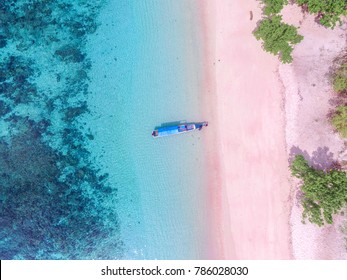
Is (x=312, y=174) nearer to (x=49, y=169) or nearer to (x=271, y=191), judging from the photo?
(x=271, y=191)

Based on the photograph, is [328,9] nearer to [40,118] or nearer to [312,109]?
[312,109]

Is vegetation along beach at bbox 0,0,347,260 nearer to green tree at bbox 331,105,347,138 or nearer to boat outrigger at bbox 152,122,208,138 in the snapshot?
boat outrigger at bbox 152,122,208,138

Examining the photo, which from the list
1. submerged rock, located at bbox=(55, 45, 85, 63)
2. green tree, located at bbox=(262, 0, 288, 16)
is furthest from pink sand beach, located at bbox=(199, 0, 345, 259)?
submerged rock, located at bbox=(55, 45, 85, 63)

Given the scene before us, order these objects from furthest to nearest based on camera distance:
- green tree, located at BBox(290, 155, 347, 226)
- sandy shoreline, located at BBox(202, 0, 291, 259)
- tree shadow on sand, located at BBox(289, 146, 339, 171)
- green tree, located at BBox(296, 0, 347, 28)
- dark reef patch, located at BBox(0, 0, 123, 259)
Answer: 1. dark reef patch, located at BBox(0, 0, 123, 259)
2. sandy shoreline, located at BBox(202, 0, 291, 259)
3. tree shadow on sand, located at BBox(289, 146, 339, 171)
4. green tree, located at BBox(296, 0, 347, 28)
5. green tree, located at BBox(290, 155, 347, 226)

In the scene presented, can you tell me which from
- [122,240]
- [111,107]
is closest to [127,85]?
[111,107]

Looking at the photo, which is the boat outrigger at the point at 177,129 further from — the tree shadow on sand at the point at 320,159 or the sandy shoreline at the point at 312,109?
the tree shadow on sand at the point at 320,159

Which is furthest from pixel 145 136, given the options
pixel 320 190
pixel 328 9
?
pixel 328 9
